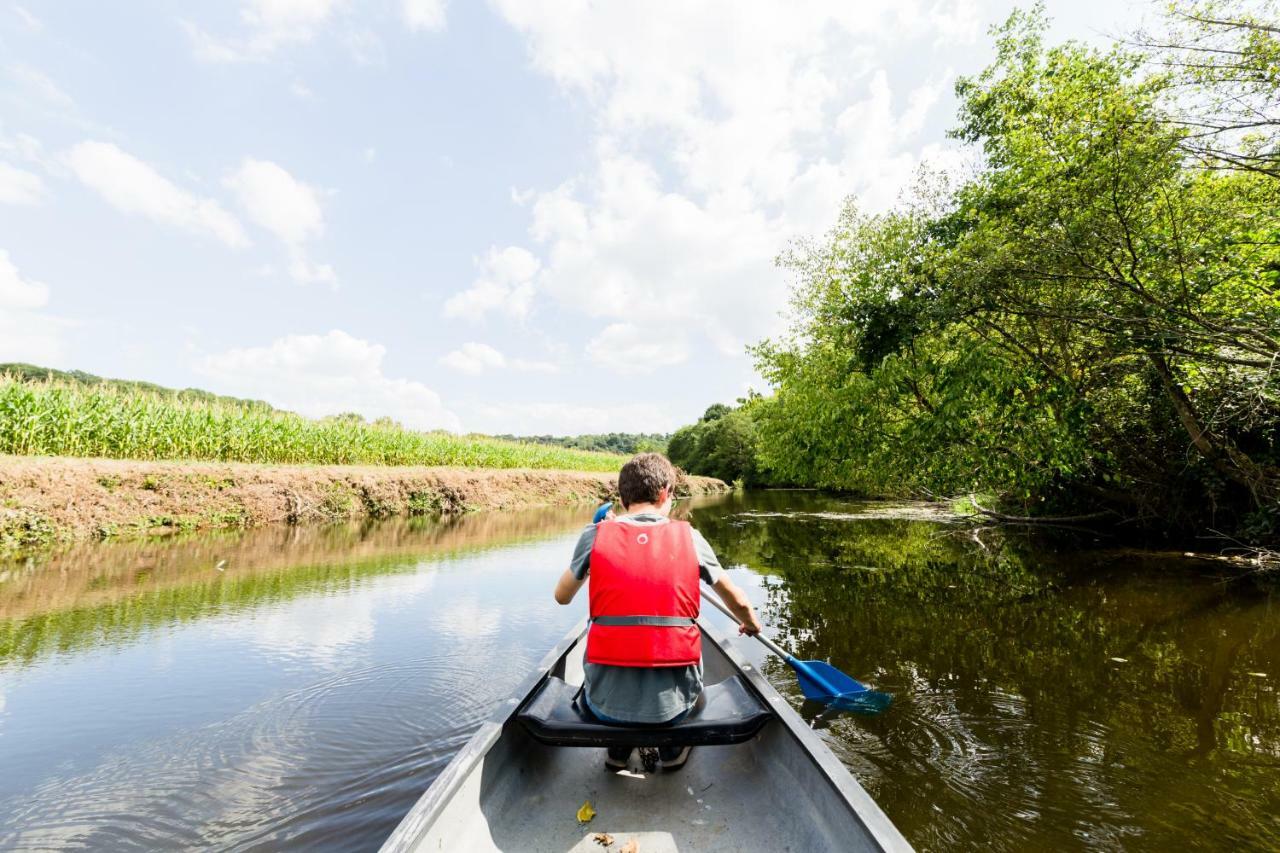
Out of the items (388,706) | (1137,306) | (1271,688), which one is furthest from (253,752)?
(1137,306)

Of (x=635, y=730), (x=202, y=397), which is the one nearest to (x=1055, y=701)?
(x=635, y=730)

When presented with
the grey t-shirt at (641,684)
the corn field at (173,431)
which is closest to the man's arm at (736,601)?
the grey t-shirt at (641,684)

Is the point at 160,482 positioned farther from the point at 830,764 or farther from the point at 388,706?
the point at 830,764

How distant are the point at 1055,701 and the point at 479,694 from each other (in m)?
4.29

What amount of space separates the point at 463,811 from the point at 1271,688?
6.00 meters

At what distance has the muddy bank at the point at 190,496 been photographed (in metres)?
9.43

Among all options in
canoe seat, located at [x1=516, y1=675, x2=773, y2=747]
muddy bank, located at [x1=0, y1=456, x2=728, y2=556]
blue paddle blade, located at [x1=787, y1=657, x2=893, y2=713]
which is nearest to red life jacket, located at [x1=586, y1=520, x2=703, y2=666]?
canoe seat, located at [x1=516, y1=675, x2=773, y2=747]

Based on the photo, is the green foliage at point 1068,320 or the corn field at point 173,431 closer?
the green foliage at point 1068,320

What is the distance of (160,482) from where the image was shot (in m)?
11.5

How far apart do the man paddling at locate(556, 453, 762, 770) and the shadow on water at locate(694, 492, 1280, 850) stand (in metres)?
1.45

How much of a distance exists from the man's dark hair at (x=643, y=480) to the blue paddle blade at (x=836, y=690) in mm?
2232

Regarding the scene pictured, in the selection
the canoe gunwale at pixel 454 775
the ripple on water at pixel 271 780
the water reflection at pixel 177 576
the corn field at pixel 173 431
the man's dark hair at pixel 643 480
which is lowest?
the ripple on water at pixel 271 780

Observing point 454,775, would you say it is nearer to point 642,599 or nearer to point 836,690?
point 642,599

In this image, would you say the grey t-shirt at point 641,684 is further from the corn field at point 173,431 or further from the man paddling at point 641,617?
the corn field at point 173,431
